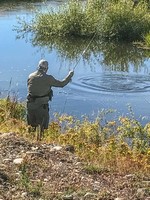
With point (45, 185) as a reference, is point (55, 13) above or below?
above

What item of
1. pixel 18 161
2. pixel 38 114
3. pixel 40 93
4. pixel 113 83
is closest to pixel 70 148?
pixel 18 161

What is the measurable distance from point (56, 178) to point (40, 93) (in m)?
4.47

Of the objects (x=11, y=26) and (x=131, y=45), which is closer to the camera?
(x=131, y=45)

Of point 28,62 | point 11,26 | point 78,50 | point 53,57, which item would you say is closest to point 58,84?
point 28,62

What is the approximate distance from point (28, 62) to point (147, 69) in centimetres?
505

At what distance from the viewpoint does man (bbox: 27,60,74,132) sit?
10.4 m

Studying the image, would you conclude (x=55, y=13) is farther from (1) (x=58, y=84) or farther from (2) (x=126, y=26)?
(1) (x=58, y=84)

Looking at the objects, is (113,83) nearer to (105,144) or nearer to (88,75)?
(88,75)

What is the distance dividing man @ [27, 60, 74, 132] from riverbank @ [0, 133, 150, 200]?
125 inches

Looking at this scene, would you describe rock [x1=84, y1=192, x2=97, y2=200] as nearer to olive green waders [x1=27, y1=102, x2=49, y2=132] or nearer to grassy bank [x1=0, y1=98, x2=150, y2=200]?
grassy bank [x1=0, y1=98, x2=150, y2=200]

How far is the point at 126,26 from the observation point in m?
31.9

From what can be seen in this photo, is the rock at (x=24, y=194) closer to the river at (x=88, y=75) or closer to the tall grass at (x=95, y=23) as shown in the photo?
the river at (x=88, y=75)

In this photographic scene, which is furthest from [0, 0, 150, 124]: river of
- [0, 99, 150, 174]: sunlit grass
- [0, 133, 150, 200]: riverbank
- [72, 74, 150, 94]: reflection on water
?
[0, 133, 150, 200]: riverbank

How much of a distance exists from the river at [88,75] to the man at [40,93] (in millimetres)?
2570
